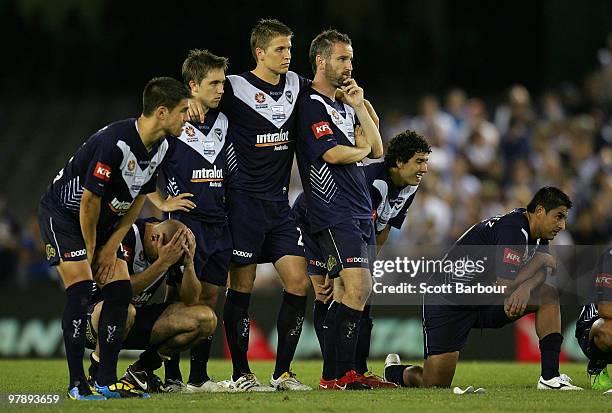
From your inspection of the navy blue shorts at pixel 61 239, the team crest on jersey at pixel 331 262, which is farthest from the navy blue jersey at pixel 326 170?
the navy blue shorts at pixel 61 239

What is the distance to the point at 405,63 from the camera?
66.6 feet

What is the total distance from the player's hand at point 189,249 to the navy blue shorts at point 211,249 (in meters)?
0.29

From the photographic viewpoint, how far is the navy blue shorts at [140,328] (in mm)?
9086

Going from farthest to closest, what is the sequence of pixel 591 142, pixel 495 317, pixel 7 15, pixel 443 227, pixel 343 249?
1. pixel 7 15
2. pixel 591 142
3. pixel 443 227
4. pixel 495 317
5. pixel 343 249

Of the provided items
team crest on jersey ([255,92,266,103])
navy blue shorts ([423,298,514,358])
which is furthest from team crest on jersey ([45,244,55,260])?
navy blue shorts ([423,298,514,358])

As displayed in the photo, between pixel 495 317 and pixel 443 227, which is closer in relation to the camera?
pixel 495 317

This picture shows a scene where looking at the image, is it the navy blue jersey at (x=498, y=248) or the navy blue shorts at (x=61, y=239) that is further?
the navy blue jersey at (x=498, y=248)

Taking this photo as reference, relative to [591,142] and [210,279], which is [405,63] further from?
[210,279]

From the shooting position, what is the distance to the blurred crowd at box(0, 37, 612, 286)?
15.3 m

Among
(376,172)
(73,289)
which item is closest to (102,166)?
(73,289)

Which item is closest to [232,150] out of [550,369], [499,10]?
[550,369]

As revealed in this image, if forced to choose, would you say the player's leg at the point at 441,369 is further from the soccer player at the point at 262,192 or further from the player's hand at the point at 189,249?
the player's hand at the point at 189,249

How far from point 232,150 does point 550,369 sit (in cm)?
312

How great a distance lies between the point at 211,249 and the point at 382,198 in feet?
5.40
